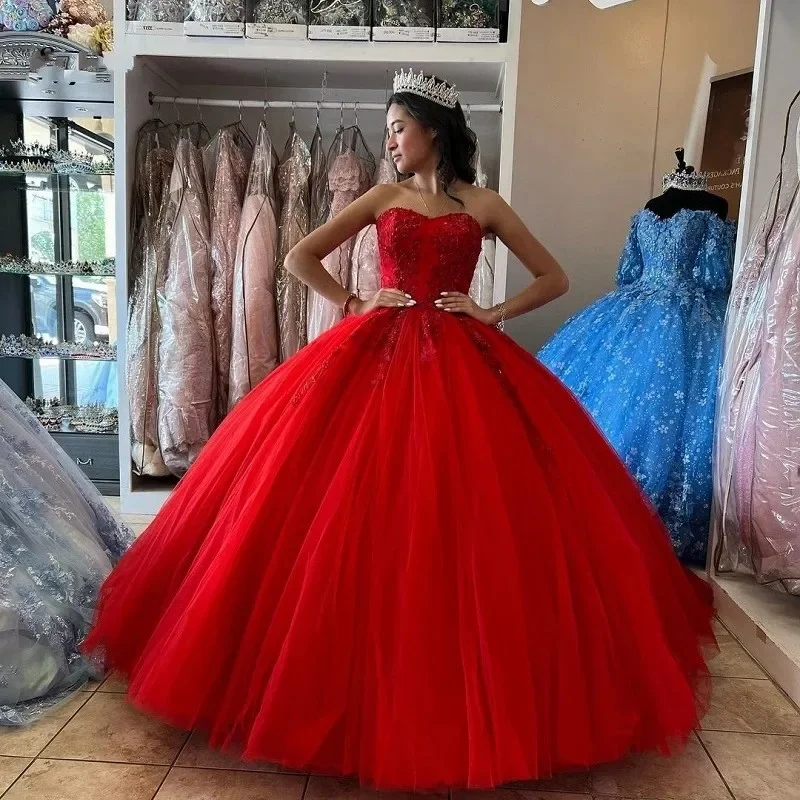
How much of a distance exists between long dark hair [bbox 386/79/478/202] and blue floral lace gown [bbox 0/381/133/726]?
4.12ft

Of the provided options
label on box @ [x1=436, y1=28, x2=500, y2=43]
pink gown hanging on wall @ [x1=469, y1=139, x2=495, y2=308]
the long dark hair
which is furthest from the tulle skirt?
label on box @ [x1=436, y1=28, x2=500, y2=43]

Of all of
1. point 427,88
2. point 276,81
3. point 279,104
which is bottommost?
point 427,88

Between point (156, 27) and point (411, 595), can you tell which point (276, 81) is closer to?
point (156, 27)

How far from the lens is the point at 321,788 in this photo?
1.31 m

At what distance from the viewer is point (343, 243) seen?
8.55ft

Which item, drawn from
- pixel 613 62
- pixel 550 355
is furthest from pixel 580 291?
pixel 613 62

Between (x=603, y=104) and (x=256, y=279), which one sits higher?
(x=603, y=104)

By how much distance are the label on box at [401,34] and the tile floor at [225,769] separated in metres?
2.21

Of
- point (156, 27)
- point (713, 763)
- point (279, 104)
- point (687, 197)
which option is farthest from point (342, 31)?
point (713, 763)

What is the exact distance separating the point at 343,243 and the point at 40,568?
1498 mm

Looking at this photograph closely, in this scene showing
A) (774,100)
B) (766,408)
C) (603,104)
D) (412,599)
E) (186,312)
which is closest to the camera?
(412,599)

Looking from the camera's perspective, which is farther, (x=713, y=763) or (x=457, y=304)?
(x=457, y=304)

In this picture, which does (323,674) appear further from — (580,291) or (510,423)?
(580,291)

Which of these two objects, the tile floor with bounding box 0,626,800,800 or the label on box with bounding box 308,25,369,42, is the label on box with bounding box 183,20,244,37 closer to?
the label on box with bounding box 308,25,369,42
